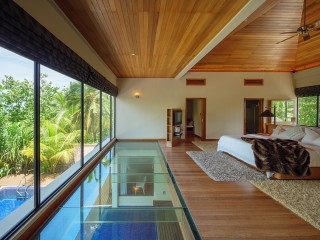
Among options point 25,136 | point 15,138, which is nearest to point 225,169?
point 25,136

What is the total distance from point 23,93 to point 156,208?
2.27m

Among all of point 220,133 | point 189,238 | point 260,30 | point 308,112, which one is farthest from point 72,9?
point 308,112

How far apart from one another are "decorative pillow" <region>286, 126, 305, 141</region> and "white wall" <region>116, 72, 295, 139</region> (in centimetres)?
400

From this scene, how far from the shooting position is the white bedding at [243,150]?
4.29 meters

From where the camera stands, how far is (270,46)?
730cm

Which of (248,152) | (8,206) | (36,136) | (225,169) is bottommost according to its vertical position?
(225,169)

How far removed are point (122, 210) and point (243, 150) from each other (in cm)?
323

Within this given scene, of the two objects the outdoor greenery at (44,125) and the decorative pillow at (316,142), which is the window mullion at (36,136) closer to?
the outdoor greenery at (44,125)

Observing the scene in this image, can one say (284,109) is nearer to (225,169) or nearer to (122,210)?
(225,169)

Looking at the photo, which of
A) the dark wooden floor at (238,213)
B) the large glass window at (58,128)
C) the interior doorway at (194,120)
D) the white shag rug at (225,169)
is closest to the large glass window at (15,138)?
the large glass window at (58,128)

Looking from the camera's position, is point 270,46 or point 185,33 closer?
point 185,33

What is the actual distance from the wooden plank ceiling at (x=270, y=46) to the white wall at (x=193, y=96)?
0.52 metres

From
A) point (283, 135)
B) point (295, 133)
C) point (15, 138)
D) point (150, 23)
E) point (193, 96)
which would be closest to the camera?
point (15, 138)

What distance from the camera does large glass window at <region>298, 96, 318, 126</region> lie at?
888cm
